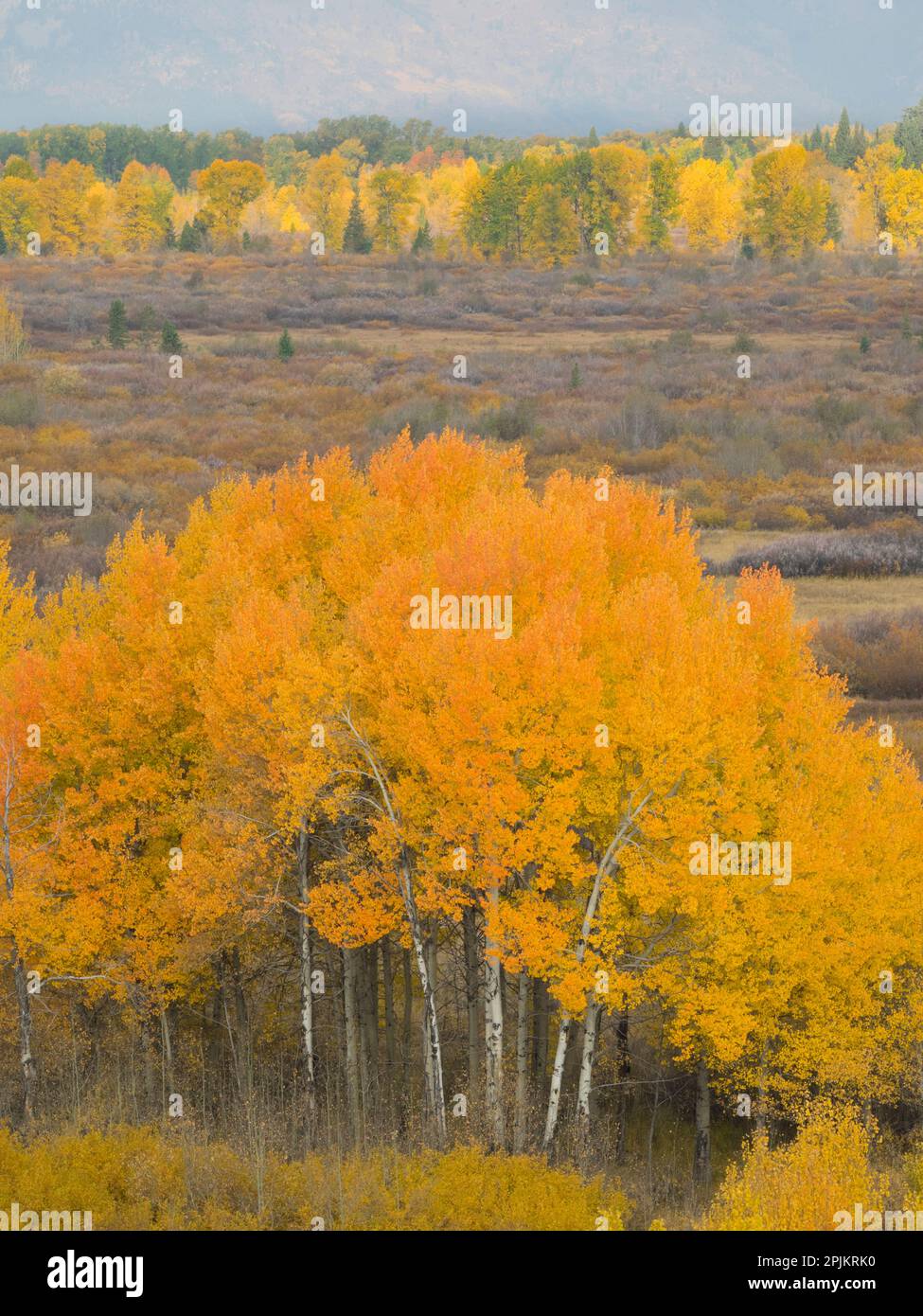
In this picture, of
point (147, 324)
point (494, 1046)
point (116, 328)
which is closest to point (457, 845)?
point (494, 1046)

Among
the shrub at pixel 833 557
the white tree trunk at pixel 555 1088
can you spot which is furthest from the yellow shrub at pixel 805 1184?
the shrub at pixel 833 557

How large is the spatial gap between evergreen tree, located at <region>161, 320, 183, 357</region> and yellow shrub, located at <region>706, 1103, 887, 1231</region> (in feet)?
270

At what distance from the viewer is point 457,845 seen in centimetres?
2155

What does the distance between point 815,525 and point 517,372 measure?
35608mm

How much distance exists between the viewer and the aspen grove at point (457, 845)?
69.3 feet

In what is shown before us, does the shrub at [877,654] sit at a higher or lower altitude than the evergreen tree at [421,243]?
lower

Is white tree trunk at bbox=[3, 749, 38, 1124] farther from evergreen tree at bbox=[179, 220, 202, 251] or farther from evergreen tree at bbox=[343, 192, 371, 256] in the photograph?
evergreen tree at bbox=[343, 192, 371, 256]

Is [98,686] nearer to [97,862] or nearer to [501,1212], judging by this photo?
[97,862]

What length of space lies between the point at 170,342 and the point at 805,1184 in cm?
8555

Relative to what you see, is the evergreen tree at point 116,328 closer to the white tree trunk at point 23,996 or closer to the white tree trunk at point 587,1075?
the white tree trunk at point 23,996

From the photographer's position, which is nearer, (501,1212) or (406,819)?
(501,1212)

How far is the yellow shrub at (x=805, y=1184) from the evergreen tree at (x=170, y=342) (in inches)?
3241

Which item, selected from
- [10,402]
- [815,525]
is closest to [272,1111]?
[815,525]

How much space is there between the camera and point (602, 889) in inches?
861
